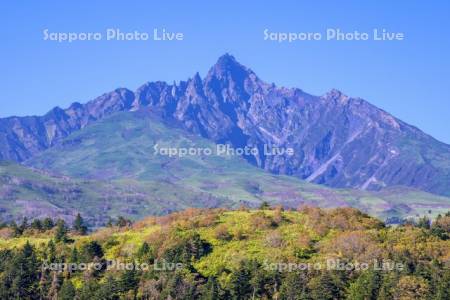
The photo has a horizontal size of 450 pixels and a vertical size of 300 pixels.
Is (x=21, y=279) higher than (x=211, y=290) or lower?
higher

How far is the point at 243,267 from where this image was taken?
12675 cm

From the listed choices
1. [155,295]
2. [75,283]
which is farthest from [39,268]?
[155,295]

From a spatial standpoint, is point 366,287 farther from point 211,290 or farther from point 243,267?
point 211,290

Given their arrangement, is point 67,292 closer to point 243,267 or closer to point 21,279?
point 21,279

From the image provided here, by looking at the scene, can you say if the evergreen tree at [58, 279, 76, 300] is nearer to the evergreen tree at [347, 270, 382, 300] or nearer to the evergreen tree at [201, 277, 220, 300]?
the evergreen tree at [201, 277, 220, 300]

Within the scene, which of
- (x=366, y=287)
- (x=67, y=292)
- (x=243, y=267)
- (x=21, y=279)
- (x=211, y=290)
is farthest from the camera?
(x=21, y=279)

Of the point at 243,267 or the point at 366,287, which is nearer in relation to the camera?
the point at 366,287

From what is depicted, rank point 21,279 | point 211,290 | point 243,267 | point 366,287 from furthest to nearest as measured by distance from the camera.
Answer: point 21,279
point 243,267
point 211,290
point 366,287

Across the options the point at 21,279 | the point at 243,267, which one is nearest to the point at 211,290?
the point at 243,267

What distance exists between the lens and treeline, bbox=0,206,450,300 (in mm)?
120688

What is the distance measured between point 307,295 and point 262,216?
29.4 meters

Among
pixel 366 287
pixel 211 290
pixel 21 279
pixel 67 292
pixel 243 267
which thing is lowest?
pixel 67 292

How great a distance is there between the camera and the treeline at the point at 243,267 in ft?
396

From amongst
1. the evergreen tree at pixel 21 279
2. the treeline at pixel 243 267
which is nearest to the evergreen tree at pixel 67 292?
the treeline at pixel 243 267
